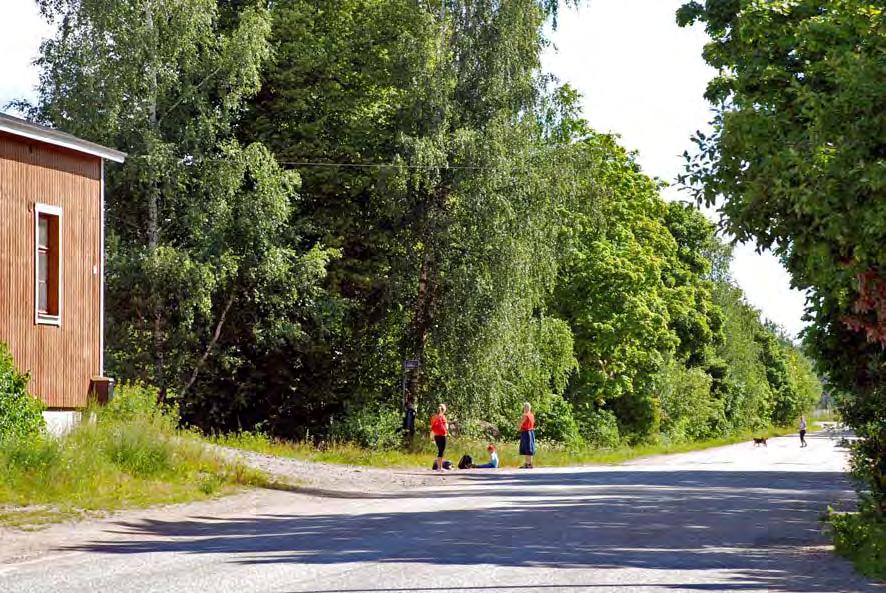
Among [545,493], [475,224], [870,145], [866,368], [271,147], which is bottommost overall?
[545,493]

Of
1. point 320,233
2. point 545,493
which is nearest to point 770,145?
point 545,493

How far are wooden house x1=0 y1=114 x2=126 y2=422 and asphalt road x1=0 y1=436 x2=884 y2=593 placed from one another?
6.14 meters

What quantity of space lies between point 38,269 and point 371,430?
1341 cm

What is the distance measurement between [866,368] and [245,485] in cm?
1141

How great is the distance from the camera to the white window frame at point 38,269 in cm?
2531

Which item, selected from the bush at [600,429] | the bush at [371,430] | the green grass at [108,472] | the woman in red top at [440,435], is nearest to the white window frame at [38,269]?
the green grass at [108,472]

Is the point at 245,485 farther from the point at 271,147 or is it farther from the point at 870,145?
the point at 271,147

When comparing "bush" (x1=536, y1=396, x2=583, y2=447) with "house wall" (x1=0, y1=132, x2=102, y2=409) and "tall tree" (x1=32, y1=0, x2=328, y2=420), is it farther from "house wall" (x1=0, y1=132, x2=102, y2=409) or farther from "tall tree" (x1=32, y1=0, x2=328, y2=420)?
"house wall" (x1=0, y1=132, x2=102, y2=409)

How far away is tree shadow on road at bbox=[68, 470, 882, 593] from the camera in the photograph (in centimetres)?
1280

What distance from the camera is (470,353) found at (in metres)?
37.1

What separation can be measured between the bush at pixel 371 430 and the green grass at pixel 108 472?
1127cm

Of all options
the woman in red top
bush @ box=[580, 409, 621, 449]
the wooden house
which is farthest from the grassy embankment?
A: bush @ box=[580, 409, 621, 449]

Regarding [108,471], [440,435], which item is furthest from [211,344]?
[108,471]

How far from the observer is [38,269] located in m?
25.7
